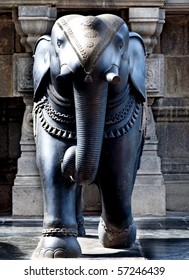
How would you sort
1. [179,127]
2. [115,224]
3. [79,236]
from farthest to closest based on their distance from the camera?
1. [179,127]
2. [79,236]
3. [115,224]

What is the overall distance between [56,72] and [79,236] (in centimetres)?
140

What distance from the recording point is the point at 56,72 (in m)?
5.73

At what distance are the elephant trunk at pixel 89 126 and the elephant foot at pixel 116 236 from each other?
2.59 feet

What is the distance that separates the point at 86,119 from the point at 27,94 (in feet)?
13.6

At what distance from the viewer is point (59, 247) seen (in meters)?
5.74

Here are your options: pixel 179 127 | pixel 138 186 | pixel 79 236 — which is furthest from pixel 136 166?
pixel 179 127

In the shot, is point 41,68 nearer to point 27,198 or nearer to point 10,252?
point 10,252

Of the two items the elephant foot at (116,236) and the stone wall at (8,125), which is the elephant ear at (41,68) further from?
the stone wall at (8,125)

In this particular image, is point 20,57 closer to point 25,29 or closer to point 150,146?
point 25,29

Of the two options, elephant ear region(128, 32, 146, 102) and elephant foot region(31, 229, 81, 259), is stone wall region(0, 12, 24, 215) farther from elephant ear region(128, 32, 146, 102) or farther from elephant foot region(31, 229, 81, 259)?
elephant foot region(31, 229, 81, 259)

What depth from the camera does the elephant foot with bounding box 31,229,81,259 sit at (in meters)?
5.72

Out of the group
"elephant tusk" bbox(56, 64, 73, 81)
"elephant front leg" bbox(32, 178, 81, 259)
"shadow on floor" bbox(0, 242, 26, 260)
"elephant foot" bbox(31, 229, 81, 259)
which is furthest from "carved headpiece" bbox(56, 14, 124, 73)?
"shadow on floor" bbox(0, 242, 26, 260)

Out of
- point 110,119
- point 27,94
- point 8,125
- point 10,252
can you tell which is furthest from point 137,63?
point 8,125

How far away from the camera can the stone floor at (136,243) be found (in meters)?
6.20
